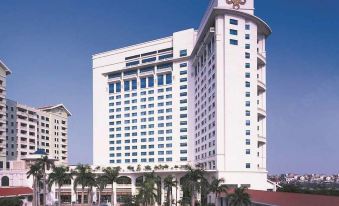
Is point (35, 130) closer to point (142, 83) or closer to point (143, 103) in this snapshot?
point (143, 103)

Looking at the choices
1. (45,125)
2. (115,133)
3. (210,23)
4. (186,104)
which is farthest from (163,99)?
(45,125)

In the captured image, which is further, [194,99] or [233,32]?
[194,99]

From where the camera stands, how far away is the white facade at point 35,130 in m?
144

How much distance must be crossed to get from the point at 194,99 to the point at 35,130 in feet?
234

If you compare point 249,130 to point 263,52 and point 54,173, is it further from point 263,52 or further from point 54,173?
point 54,173

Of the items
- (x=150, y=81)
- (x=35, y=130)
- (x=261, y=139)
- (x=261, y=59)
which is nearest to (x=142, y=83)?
(x=150, y=81)

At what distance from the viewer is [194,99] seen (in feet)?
411

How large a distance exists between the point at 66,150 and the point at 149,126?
60013 mm

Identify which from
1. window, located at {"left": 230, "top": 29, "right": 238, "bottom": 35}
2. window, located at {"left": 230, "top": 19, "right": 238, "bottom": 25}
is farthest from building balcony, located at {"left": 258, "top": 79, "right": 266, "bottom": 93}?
window, located at {"left": 230, "top": 19, "right": 238, "bottom": 25}

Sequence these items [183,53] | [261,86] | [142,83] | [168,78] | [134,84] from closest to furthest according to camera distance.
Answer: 1. [261,86]
2. [183,53]
3. [168,78]
4. [142,83]
5. [134,84]

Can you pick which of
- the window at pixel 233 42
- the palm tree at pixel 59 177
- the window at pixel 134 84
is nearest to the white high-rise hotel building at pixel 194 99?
the window at pixel 233 42

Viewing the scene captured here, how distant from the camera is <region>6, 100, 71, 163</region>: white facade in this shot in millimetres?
143625

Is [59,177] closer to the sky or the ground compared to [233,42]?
closer to the ground

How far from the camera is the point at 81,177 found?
330 ft
